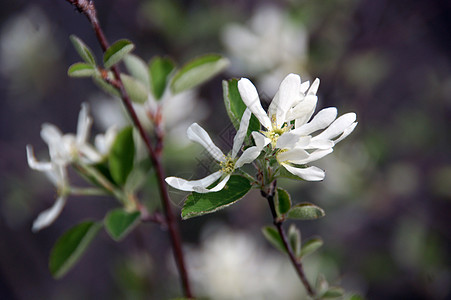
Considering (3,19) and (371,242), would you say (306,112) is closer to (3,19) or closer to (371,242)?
(371,242)

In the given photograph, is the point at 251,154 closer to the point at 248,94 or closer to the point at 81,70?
the point at 248,94

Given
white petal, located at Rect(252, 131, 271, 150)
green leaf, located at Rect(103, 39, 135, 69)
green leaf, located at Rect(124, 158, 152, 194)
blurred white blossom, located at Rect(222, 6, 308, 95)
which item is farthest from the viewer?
blurred white blossom, located at Rect(222, 6, 308, 95)

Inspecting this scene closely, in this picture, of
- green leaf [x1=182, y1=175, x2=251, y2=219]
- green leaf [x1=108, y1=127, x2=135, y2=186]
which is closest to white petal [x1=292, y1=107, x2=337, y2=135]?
green leaf [x1=182, y1=175, x2=251, y2=219]

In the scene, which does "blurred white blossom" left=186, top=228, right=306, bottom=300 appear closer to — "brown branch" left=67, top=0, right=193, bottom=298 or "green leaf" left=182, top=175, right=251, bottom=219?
"brown branch" left=67, top=0, right=193, bottom=298

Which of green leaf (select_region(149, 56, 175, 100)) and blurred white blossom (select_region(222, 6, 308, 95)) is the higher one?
green leaf (select_region(149, 56, 175, 100))

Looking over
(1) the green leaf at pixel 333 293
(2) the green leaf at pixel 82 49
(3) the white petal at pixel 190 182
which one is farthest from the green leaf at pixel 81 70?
(1) the green leaf at pixel 333 293

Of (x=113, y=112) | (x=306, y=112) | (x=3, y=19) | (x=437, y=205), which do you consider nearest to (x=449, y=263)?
(x=437, y=205)

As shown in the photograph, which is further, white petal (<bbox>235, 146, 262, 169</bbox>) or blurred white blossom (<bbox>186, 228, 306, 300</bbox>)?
blurred white blossom (<bbox>186, 228, 306, 300</bbox>)

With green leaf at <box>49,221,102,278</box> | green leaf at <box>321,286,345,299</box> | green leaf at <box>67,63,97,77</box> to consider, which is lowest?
green leaf at <box>321,286,345,299</box>
